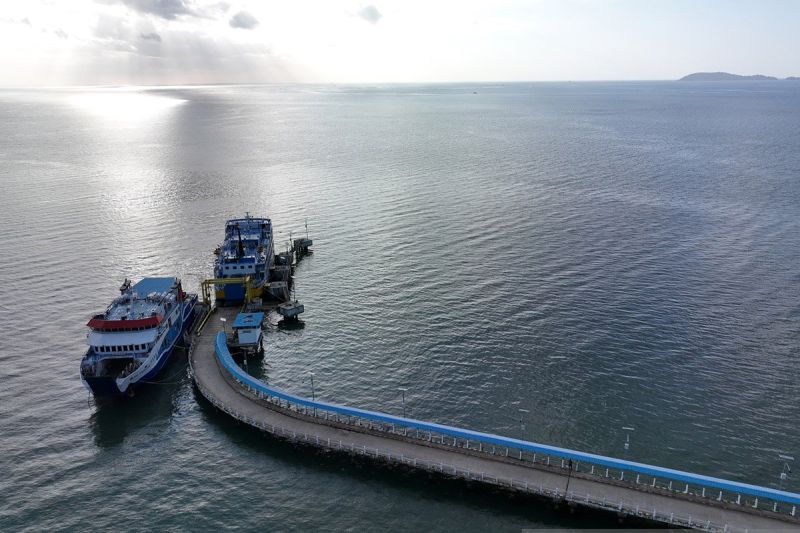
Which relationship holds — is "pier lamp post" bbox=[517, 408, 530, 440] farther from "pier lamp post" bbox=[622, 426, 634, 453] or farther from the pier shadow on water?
"pier lamp post" bbox=[622, 426, 634, 453]

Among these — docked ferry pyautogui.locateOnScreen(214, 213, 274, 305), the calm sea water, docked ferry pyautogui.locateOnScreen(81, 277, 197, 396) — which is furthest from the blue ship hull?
docked ferry pyautogui.locateOnScreen(214, 213, 274, 305)

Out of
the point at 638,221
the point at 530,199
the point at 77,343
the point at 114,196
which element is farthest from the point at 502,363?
the point at 114,196

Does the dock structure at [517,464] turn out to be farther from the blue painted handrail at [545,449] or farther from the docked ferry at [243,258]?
the docked ferry at [243,258]

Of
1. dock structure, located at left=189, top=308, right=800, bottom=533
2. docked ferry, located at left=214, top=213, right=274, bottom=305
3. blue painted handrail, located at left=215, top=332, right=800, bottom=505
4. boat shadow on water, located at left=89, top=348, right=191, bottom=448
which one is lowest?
boat shadow on water, located at left=89, top=348, right=191, bottom=448

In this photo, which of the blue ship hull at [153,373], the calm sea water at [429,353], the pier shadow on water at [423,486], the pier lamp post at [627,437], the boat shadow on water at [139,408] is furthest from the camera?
the blue ship hull at [153,373]

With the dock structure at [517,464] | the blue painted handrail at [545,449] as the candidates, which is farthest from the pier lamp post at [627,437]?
the blue painted handrail at [545,449]
